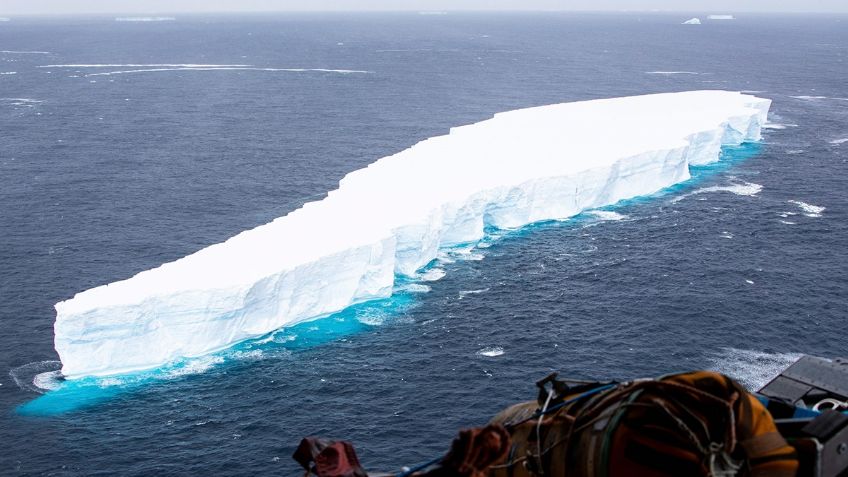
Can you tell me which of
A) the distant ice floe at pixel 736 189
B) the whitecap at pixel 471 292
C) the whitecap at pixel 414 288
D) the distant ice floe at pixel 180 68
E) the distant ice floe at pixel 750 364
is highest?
the distant ice floe at pixel 180 68

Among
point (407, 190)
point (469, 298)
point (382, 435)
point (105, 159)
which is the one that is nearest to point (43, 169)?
point (105, 159)

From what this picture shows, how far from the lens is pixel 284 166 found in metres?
67.4

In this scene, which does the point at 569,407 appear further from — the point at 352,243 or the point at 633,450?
the point at 352,243

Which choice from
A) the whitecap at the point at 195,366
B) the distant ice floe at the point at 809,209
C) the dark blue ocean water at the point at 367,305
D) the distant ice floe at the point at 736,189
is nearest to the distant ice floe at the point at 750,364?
the dark blue ocean water at the point at 367,305

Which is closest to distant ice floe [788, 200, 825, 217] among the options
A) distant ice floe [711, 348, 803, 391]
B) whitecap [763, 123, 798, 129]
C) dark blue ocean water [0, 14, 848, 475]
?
dark blue ocean water [0, 14, 848, 475]

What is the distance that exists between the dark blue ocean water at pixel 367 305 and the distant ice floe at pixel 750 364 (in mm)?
147

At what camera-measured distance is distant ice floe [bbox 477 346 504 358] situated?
34.9 metres

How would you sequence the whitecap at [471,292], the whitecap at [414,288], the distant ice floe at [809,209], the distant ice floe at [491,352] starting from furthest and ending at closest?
the distant ice floe at [809,209], the whitecap at [414,288], the whitecap at [471,292], the distant ice floe at [491,352]

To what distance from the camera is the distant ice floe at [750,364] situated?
102ft

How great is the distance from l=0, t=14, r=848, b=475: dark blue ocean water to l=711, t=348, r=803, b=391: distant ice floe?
147mm

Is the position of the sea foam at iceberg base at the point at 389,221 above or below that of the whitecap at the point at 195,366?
above

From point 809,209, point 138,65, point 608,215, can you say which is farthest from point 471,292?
point 138,65

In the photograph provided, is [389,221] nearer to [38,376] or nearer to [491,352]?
[491,352]

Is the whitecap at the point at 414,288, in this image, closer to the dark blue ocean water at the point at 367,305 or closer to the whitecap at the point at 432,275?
the dark blue ocean water at the point at 367,305
